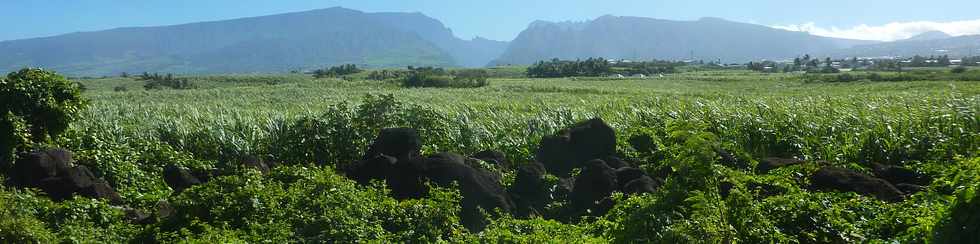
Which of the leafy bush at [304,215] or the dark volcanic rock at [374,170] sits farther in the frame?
the dark volcanic rock at [374,170]

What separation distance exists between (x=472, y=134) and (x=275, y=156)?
11.1 ft

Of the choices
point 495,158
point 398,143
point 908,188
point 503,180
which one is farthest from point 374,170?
point 908,188

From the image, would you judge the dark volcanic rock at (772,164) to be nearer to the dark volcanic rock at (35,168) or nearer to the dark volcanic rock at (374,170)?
the dark volcanic rock at (374,170)

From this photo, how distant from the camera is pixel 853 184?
714 cm

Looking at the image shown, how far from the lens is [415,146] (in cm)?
1004

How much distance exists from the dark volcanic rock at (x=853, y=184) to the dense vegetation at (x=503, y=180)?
16cm

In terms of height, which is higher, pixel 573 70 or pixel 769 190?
pixel 769 190

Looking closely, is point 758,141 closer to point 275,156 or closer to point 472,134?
point 472,134

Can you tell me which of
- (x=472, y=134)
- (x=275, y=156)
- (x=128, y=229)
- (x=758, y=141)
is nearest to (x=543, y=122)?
(x=472, y=134)

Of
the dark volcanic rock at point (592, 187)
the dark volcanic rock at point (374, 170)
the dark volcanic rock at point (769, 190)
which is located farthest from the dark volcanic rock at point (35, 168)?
the dark volcanic rock at point (769, 190)

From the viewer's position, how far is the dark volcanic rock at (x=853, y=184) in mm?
6980

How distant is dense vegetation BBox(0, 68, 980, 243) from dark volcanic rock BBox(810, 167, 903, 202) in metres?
0.16

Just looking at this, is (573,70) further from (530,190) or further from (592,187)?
(592,187)

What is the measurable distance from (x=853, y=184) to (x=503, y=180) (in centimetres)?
408
